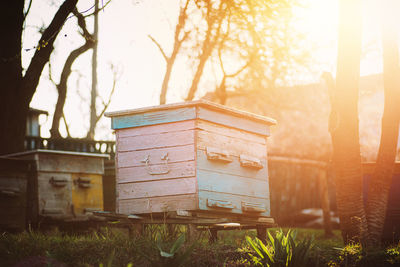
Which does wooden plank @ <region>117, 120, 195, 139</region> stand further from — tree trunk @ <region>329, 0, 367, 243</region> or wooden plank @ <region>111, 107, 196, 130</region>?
tree trunk @ <region>329, 0, 367, 243</region>

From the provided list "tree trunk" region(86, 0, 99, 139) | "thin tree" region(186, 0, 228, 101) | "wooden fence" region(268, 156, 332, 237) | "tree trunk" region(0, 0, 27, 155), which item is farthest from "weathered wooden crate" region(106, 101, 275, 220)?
"tree trunk" region(86, 0, 99, 139)

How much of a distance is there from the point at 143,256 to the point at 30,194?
422cm

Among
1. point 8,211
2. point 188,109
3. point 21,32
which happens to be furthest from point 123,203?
point 21,32

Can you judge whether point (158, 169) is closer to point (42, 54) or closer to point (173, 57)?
point (42, 54)

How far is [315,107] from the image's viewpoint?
18.2 m

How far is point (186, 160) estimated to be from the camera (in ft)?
21.5

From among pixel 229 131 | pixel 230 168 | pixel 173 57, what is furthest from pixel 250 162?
pixel 173 57

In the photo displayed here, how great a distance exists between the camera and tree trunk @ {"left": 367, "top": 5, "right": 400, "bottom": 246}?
Result: 723 cm

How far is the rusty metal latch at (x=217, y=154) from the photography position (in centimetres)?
662

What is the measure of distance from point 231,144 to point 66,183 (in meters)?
3.64

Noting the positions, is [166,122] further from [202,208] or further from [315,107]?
[315,107]

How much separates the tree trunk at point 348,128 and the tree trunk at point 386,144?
1.10ft

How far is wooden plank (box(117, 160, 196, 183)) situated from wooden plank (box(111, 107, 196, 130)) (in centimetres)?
57

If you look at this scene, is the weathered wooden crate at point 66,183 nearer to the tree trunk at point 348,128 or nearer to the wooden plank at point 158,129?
the wooden plank at point 158,129
